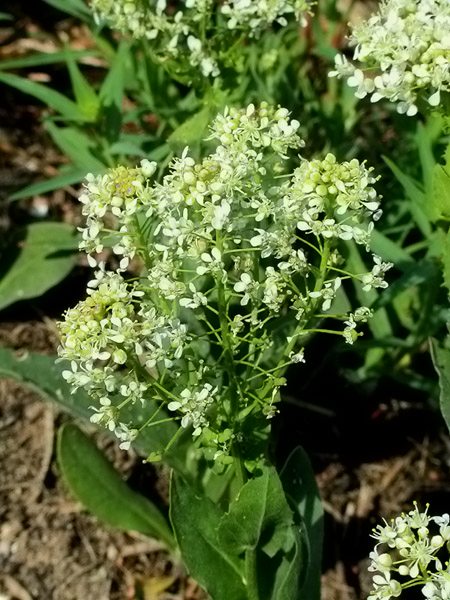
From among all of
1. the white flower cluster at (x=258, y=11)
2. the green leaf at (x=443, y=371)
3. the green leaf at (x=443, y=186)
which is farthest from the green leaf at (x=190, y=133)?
the green leaf at (x=443, y=371)

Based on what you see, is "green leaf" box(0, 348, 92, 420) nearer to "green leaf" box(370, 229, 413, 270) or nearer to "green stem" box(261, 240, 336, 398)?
"green stem" box(261, 240, 336, 398)

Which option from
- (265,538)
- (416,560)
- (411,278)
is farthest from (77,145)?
(416,560)

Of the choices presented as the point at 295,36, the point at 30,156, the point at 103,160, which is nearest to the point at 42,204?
the point at 30,156

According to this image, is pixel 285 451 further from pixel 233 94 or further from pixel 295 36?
pixel 295 36

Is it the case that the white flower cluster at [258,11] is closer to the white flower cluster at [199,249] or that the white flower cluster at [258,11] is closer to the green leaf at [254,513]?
the white flower cluster at [199,249]

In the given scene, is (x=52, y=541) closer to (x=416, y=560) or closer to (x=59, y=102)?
(x=59, y=102)

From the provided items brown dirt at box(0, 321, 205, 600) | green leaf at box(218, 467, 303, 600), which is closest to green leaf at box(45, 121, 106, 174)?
brown dirt at box(0, 321, 205, 600)
